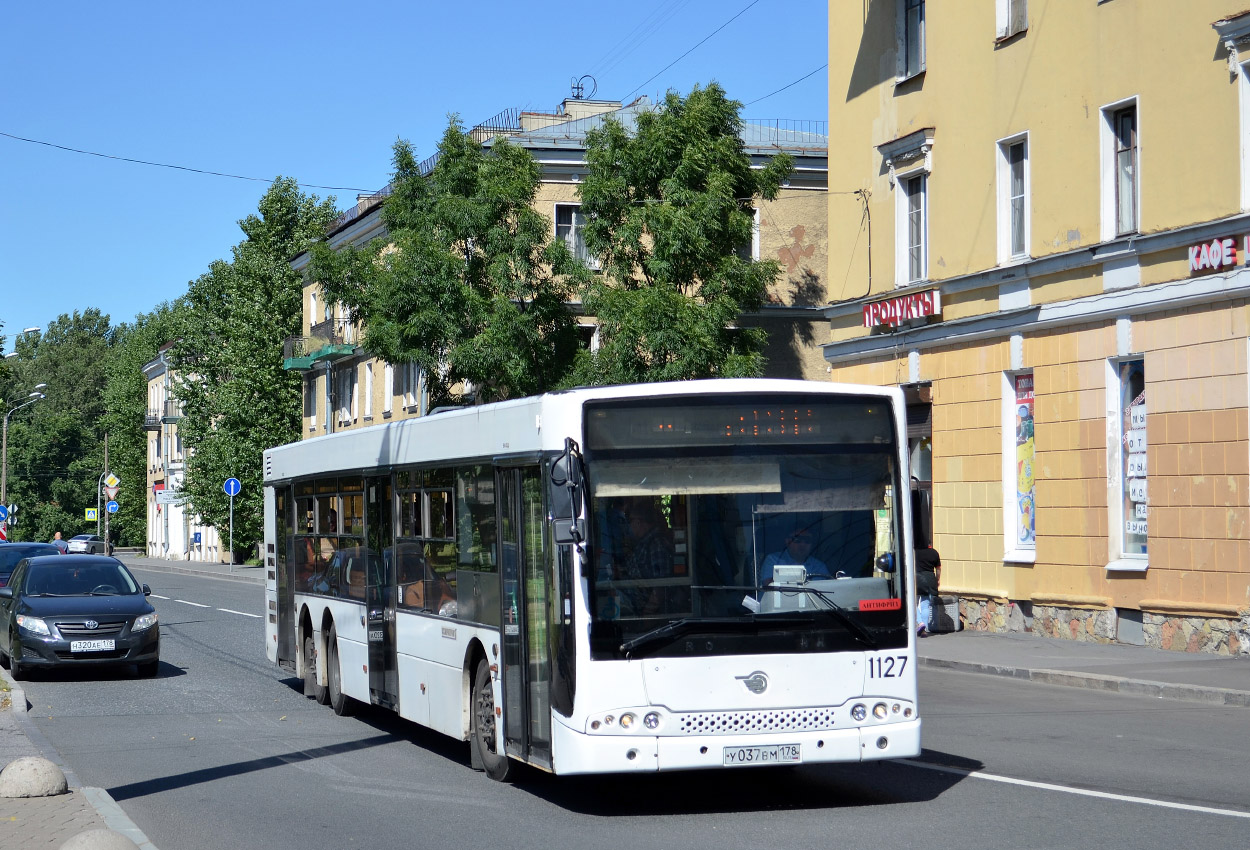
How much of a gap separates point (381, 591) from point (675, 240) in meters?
15.8

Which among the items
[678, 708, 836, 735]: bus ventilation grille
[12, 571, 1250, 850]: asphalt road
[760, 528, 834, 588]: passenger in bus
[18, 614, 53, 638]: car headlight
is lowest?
[12, 571, 1250, 850]: asphalt road

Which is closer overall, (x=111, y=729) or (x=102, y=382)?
(x=111, y=729)

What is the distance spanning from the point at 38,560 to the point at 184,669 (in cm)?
232

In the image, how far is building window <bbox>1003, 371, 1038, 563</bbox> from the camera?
2333 centimetres

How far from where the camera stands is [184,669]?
19.9m

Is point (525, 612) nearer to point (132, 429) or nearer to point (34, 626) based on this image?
point (34, 626)

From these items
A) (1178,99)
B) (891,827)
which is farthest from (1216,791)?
(1178,99)

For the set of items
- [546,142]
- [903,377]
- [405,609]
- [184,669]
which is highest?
[546,142]

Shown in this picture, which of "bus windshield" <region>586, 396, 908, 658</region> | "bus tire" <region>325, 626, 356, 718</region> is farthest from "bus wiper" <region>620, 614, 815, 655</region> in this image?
"bus tire" <region>325, 626, 356, 718</region>

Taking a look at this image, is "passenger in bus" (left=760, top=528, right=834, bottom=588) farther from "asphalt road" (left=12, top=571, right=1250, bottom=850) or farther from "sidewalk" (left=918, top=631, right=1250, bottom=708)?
"sidewalk" (left=918, top=631, right=1250, bottom=708)

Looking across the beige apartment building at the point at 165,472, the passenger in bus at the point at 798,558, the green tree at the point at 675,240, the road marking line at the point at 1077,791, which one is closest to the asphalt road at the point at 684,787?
the road marking line at the point at 1077,791

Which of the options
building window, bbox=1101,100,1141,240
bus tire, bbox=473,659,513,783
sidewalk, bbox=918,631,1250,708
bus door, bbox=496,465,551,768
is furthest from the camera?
building window, bbox=1101,100,1141,240

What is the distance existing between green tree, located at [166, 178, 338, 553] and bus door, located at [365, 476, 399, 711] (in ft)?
165

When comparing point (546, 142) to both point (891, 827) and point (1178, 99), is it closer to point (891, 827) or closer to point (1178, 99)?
point (1178, 99)
